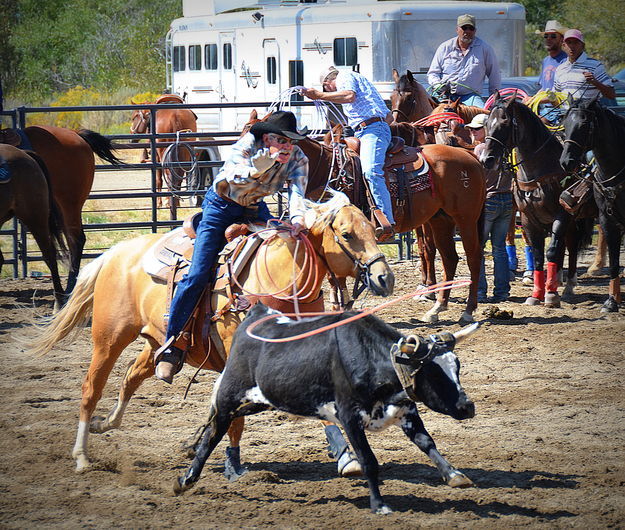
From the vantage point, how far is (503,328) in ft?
29.2

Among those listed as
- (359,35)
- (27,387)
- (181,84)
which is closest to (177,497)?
(27,387)

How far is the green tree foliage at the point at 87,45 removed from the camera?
36.4 meters

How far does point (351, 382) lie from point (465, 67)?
338 inches

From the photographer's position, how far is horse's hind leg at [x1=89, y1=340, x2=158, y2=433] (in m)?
5.69

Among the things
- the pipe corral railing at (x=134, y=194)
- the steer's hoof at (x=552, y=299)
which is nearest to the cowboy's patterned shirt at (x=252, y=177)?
the pipe corral railing at (x=134, y=194)

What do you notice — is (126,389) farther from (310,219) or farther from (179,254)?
(310,219)

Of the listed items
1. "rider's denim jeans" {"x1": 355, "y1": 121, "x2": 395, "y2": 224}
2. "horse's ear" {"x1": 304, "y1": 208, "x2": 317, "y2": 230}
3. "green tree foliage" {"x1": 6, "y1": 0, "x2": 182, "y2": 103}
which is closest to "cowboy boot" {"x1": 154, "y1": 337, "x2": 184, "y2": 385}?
"horse's ear" {"x1": 304, "y1": 208, "x2": 317, "y2": 230}

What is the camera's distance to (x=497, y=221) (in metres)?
10.5

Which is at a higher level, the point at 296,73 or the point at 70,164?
the point at 296,73

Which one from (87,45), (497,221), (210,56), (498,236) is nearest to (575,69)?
(497,221)

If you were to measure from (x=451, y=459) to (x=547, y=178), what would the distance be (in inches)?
210

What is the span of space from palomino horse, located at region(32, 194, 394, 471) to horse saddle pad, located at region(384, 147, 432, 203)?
388 centimetres

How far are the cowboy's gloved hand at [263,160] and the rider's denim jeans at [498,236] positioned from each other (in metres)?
5.42

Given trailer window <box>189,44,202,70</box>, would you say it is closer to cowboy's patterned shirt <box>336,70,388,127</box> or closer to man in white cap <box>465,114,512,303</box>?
man in white cap <box>465,114,512,303</box>
